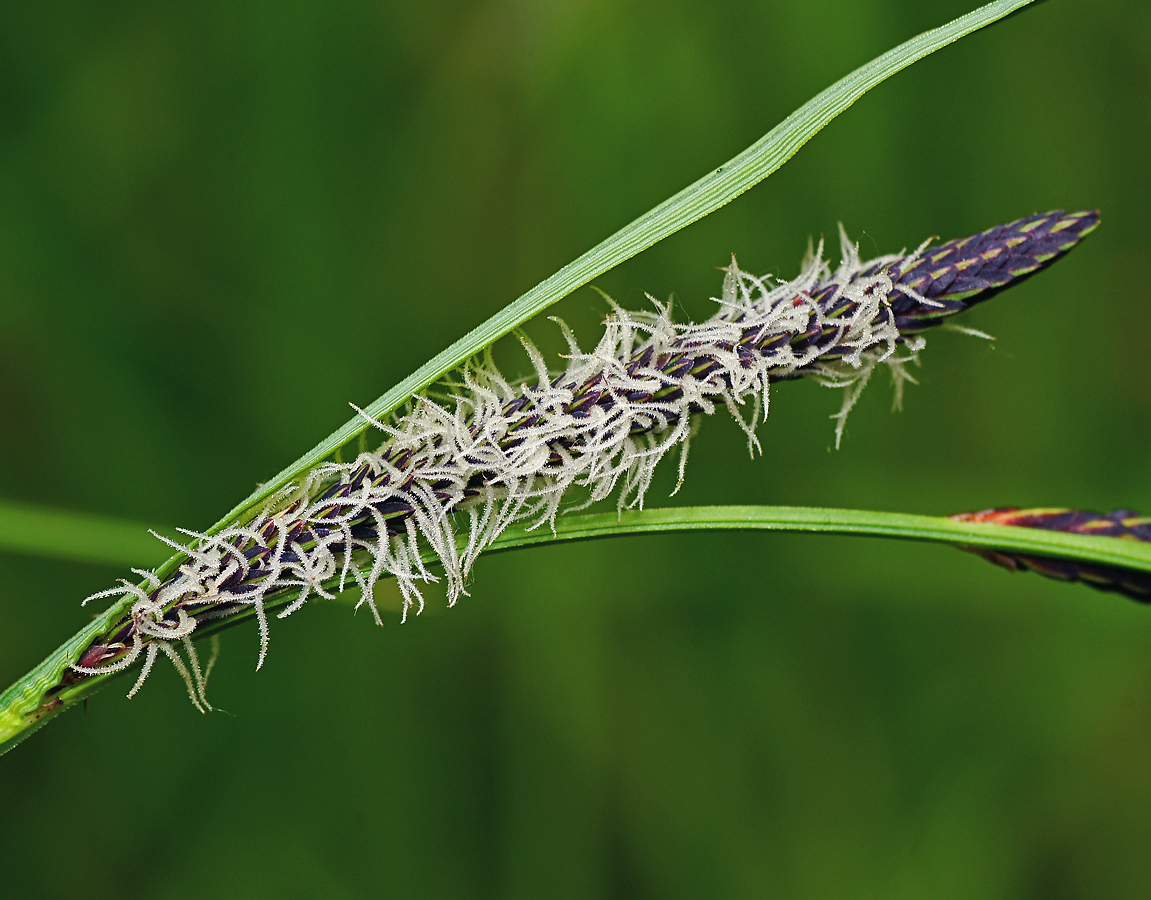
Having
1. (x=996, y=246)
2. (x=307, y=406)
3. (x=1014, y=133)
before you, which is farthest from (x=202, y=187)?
(x=1014, y=133)

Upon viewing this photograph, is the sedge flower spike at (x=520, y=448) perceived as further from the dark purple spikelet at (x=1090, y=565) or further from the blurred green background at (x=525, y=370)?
the blurred green background at (x=525, y=370)

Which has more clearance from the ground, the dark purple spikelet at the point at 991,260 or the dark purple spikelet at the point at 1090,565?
the dark purple spikelet at the point at 991,260

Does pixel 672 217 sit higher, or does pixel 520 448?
pixel 672 217

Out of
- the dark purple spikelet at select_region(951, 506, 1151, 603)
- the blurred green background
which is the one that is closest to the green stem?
the dark purple spikelet at select_region(951, 506, 1151, 603)

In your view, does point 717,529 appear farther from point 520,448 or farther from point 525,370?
point 525,370

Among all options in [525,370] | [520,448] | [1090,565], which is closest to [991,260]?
[1090,565]

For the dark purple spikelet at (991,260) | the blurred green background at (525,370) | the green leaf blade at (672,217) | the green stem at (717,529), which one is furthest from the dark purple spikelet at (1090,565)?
the blurred green background at (525,370)

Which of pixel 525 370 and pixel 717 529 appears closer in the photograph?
pixel 717 529
